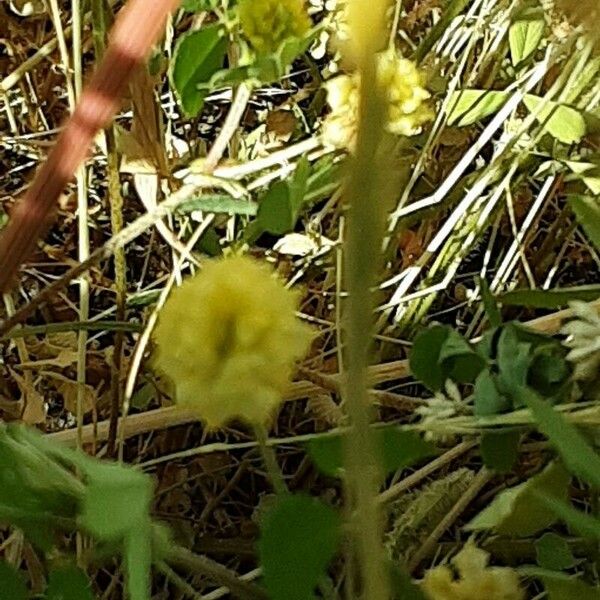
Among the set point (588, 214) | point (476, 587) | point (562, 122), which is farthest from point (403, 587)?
Result: point (562, 122)

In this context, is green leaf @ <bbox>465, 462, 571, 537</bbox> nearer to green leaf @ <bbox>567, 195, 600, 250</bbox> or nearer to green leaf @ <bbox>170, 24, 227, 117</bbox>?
green leaf @ <bbox>567, 195, 600, 250</bbox>

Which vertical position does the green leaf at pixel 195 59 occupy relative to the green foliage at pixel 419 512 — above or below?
above

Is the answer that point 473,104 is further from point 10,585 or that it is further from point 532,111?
point 10,585

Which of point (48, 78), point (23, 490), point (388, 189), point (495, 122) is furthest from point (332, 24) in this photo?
point (388, 189)

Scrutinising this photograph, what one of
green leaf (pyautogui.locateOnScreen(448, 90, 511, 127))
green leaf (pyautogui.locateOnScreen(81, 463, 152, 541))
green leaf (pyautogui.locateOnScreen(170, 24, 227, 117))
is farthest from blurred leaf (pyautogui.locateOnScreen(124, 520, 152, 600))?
green leaf (pyautogui.locateOnScreen(448, 90, 511, 127))

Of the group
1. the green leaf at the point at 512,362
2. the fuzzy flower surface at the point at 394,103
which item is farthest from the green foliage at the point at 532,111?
the green leaf at the point at 512,362

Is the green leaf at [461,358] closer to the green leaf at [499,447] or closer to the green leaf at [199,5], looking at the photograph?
the green leaf at [499,447]

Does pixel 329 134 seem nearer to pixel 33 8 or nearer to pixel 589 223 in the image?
pixel 589 223
